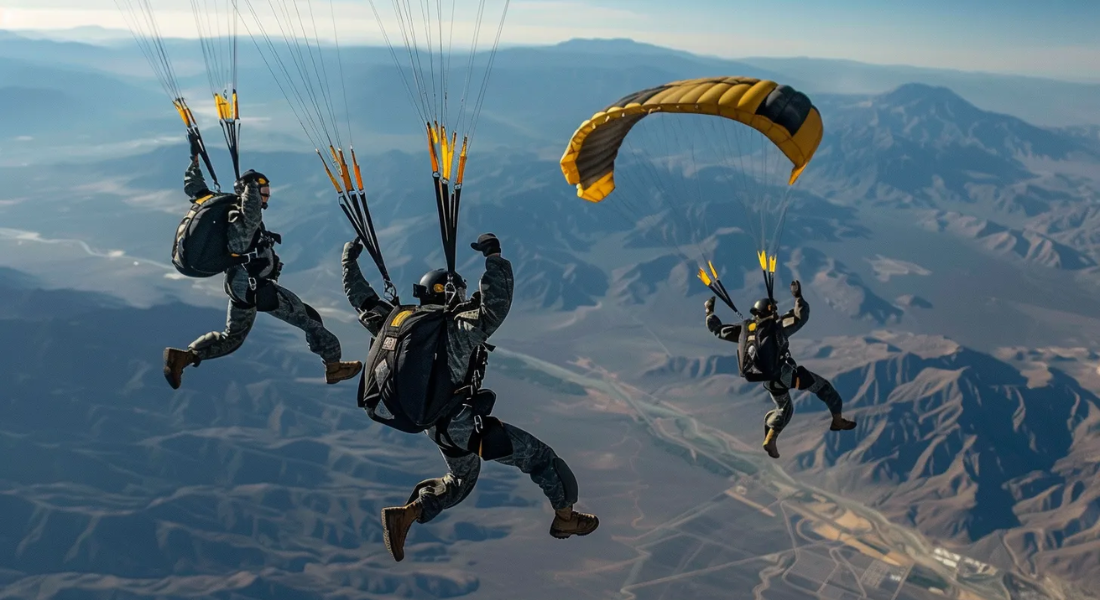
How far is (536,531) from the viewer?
635 feet

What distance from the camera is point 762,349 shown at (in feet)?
72.4

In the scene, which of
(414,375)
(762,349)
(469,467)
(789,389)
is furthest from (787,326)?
(414,375)

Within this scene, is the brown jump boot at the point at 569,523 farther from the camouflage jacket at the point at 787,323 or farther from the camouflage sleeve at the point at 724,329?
the camouflage sleeve at the point at 724,329

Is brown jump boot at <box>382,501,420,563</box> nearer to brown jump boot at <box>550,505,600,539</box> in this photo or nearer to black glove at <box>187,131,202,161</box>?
brown jump boot at <box>550,505,600,539</box>

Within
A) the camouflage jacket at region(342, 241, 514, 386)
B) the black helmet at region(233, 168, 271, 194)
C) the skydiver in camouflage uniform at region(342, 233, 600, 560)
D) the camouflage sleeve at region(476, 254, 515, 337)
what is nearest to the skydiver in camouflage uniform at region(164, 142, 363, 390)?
the black helmet at region(233, 168, 271, 194)

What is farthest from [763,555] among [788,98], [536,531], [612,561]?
[788,98]

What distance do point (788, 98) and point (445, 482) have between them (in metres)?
11.6

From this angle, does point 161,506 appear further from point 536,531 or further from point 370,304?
point 370,304

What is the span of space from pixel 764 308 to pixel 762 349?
1.01 m

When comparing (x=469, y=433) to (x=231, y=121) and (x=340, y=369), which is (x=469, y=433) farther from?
(x=231, y=121)

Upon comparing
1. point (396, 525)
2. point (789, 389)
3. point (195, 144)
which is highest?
point (195, 144)

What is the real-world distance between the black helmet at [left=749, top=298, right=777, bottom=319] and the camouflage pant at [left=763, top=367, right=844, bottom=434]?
193cm

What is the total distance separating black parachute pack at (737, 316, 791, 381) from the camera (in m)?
22.1

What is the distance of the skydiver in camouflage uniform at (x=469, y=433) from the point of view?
40.0 feet
